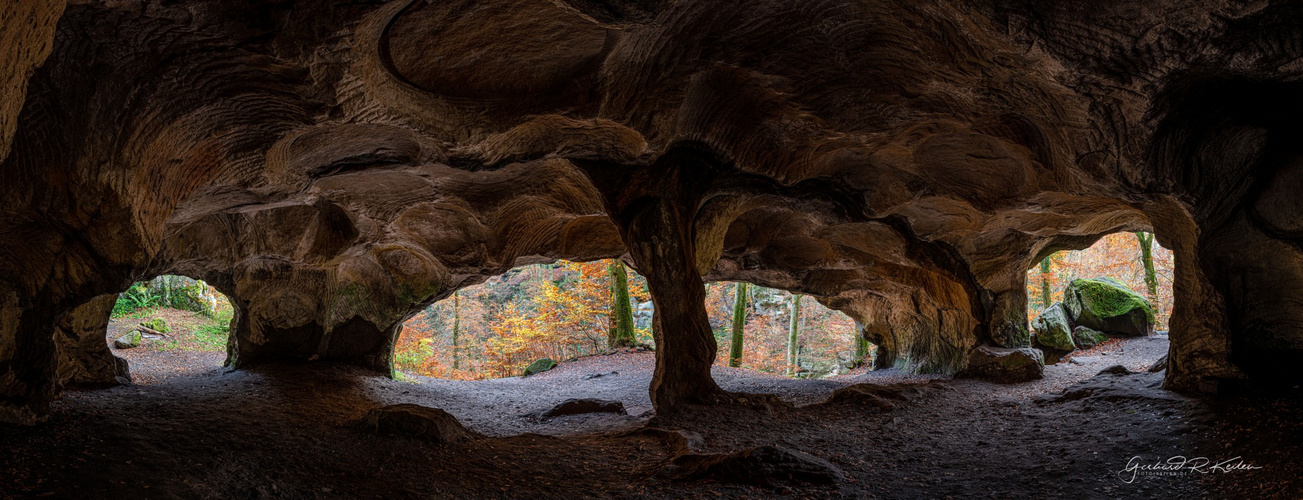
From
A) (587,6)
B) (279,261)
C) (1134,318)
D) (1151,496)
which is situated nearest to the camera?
(587,6)

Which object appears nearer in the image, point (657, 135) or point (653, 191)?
point (657, 135)

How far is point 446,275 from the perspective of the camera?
12.5m

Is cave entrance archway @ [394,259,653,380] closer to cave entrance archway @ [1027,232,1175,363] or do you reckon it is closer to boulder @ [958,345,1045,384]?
boulder @ [958,345,1045,384]

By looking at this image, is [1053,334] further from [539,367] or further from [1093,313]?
[539,367]

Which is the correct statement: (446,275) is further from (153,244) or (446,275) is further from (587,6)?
(587,6)

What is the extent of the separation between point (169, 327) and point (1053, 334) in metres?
21.7

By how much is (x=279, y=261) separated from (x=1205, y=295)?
40.8 ft

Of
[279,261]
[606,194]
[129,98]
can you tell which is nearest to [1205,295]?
[606,194]

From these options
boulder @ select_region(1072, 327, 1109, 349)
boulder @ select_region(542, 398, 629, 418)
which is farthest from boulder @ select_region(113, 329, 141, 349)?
boulder @ select_region(1072, 327, 1109, 349)

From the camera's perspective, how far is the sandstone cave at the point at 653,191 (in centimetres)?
466

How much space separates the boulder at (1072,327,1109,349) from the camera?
53.2 feet

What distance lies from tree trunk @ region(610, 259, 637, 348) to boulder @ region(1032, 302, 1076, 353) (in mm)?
9838

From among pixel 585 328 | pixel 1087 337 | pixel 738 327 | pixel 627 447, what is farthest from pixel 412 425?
pixel 1087 337

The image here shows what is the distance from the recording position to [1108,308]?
16344mm
